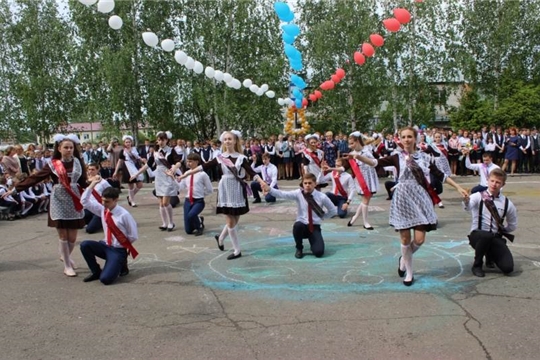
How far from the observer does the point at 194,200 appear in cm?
871

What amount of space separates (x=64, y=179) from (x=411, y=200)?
4047 mm

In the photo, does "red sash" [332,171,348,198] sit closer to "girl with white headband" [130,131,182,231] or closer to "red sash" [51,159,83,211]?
"girl with white headband" [130,131,182,231]

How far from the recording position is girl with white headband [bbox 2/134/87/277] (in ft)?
19.6

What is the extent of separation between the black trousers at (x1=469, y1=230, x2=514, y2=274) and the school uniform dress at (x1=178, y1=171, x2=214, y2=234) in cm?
463

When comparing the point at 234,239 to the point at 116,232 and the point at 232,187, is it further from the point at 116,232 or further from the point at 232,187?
the point at 116,232

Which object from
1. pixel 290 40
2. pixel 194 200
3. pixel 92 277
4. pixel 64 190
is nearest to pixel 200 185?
pixel 194 200

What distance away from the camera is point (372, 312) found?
445 centimetres

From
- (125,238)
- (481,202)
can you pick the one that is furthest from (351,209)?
(125,238)

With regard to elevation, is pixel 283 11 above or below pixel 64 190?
above

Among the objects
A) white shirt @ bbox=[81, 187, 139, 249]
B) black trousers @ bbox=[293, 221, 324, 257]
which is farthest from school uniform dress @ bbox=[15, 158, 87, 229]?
black trousers @ bbox=[293, 221, 324, 257]

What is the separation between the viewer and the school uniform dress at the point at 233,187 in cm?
671

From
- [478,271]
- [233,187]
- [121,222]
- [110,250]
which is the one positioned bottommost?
[478,271]

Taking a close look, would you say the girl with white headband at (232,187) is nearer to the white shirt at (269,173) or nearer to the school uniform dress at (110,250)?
the school uniform dress at (110,250)

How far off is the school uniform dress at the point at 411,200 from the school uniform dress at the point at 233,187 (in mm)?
2072
